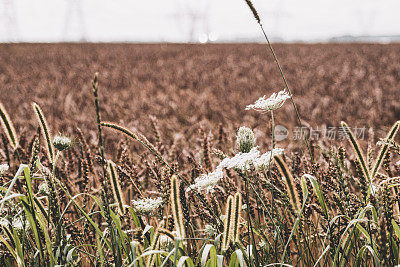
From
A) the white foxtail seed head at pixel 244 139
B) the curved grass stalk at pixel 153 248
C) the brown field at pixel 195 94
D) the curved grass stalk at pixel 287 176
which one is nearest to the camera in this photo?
the curved grass stalk at pixel 287 176

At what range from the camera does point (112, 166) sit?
0.82m

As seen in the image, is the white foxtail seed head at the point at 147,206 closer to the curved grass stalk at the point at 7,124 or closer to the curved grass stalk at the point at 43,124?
the curved grass stalk at the point at 43,124

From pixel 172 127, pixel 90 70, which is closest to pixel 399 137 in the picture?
pixel 172 127

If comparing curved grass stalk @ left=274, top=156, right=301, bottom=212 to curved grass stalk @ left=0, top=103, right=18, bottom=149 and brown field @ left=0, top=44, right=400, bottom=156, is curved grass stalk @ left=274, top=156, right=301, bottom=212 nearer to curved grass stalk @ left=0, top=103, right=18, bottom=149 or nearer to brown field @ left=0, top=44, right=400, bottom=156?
curved grass stalk @ left=0, top=103, right=18, bottom=149

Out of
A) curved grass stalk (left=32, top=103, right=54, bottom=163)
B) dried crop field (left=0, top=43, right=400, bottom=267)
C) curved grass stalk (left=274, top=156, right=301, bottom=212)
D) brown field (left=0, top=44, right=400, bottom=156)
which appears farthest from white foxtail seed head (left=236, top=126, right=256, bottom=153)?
brown field (left=0, top=44, right=400, bottom=156)

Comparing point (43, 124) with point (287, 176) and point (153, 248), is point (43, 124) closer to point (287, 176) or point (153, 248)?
point (153, 248)

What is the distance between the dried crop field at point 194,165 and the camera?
96cm

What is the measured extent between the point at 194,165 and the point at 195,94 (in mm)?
4931

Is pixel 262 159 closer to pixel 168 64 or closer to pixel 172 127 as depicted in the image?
pixel 172 127

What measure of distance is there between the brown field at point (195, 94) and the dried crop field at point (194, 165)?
40 mm

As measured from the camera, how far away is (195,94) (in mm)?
6309

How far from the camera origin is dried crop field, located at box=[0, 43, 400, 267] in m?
0.96

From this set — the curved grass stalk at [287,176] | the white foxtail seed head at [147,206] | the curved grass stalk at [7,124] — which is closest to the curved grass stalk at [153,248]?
the white foxtail seed head at [147,206]

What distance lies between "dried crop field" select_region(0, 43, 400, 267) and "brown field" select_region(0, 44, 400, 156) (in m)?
0.04
